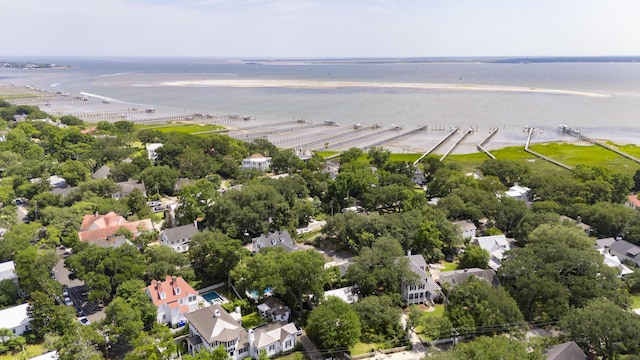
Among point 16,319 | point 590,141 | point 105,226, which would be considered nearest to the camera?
point 16,319

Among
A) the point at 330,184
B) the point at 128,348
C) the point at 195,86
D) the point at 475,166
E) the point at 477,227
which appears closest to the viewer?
the point at 128,348

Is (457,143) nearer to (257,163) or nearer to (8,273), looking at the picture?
(257,163)

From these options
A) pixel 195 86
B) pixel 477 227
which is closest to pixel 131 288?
pixel 477 227

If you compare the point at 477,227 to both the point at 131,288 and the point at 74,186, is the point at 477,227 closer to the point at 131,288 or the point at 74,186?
the point at 131,288

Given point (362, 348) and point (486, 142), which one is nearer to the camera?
point (362, 348)

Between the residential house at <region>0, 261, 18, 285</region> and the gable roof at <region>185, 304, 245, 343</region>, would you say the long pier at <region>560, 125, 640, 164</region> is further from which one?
the residential house at <region>0, 261, 18, 285</region>

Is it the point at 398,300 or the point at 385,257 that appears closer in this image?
the point at 398,300

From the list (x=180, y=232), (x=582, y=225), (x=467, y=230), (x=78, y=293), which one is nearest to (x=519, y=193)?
(x=582, y=225)

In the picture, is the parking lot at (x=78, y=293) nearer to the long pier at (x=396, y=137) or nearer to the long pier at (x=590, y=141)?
the long pier at (x=396, y=137)
